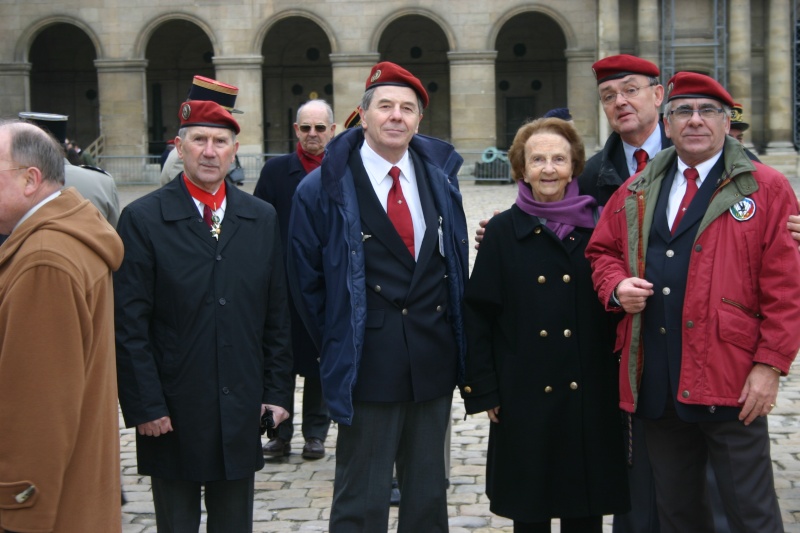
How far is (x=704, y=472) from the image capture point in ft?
17.6

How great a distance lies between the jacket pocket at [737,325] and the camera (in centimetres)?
488

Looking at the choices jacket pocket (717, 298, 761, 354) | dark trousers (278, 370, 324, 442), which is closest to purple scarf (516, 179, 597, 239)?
jacket pocket (717, 298, 761, 354)

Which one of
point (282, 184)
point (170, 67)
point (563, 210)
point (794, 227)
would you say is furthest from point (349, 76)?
point (794, 227)

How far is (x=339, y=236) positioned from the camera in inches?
214

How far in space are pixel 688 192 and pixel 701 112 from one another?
0.37 meters

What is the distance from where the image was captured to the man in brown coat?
384 centimetres

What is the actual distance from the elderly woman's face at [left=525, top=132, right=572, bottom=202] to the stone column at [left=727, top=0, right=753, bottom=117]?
31938 mm

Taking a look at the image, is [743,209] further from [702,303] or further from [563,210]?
[563,210]

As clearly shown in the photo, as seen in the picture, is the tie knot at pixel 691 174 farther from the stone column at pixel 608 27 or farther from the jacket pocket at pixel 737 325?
the stone column at pixel 608 27

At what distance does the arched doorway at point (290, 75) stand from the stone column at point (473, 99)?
23.4 feet

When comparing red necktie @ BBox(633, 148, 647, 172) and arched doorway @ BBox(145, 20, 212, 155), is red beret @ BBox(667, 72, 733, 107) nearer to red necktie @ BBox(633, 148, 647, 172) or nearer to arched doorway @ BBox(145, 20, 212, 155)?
red necktie @ BBox(633, 148, 647, 172)

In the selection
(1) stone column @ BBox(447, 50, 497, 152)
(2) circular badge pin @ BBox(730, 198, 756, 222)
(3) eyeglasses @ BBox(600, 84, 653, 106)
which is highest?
(1) stone column @ BBox(447, 50, 497, 152)

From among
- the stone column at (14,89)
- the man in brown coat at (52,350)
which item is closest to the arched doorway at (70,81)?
the stone column at (14,89)

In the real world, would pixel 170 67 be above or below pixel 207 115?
above
